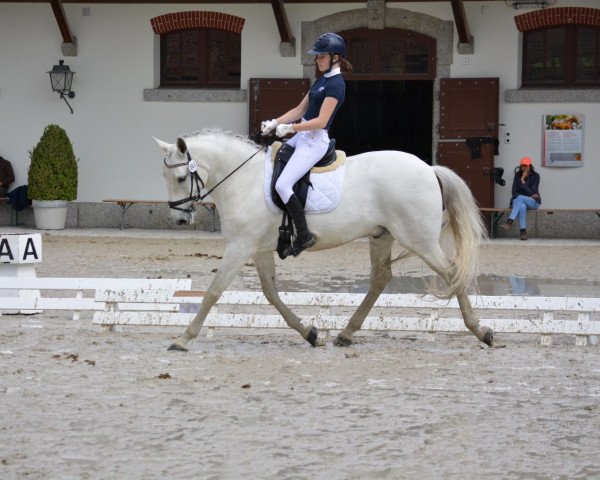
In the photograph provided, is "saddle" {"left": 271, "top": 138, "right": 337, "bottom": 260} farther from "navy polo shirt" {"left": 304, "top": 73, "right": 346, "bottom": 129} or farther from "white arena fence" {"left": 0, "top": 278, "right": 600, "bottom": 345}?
"white arena fence" {"left": 0, "top": 278, "right": 600, "bottom": 345}

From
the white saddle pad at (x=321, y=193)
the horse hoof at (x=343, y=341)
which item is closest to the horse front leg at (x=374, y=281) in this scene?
the horse hoof at (x=343, y=341)

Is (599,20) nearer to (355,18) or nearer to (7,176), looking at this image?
(355,18)

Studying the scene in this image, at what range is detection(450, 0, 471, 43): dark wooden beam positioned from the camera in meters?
19.7

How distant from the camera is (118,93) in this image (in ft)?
70.3

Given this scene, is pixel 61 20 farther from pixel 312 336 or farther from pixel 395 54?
pixel 312 336

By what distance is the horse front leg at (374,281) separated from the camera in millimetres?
10062

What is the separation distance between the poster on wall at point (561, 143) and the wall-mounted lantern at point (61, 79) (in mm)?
7516

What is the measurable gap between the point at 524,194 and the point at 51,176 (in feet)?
24.0

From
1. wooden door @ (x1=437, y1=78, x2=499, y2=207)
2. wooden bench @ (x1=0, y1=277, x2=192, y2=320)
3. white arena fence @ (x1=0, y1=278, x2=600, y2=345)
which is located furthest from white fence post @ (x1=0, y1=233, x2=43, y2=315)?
wooden door @ (x1=437, y1=78, x2=499, y2=207)

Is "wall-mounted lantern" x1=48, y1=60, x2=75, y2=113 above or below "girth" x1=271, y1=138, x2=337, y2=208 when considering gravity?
above

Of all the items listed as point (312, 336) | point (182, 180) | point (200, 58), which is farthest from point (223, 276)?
point (200, 58)

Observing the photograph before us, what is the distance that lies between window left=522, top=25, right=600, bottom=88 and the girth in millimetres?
11416

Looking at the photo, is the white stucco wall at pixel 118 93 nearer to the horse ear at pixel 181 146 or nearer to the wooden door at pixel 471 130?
the wooden door at pixel 471 130

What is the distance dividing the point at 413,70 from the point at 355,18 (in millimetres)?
1210
